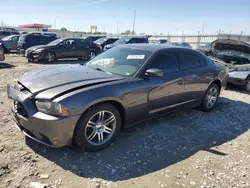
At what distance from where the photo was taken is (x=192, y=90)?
16.0ft

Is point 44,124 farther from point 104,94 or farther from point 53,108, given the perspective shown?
point 104,94

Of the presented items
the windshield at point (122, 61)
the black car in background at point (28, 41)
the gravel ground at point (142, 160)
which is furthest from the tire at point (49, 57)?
the windshield at point (122, 61)

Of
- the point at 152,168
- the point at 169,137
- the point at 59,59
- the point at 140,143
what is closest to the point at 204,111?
the point at 169,137

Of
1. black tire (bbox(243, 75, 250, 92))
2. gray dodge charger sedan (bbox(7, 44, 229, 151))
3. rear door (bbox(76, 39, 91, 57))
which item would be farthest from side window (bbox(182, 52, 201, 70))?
rear door (bbox(76, 39, 91, 57))

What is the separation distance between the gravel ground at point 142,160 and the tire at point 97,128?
148mm

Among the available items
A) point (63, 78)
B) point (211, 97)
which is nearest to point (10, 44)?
point (63, 78)

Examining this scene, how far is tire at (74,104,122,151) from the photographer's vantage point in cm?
318

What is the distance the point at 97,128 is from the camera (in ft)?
11.2

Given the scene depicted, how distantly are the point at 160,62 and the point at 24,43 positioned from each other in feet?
48.3

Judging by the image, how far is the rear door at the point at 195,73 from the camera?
15.5 ft

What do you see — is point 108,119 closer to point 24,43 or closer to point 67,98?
point 67,98

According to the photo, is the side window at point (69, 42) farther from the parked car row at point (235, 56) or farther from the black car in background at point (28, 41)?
the parked car row at point (235, 56)

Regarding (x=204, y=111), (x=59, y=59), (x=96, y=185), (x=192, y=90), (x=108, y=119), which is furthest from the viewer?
(x=59, y=59)

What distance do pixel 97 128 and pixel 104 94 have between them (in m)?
0.54
